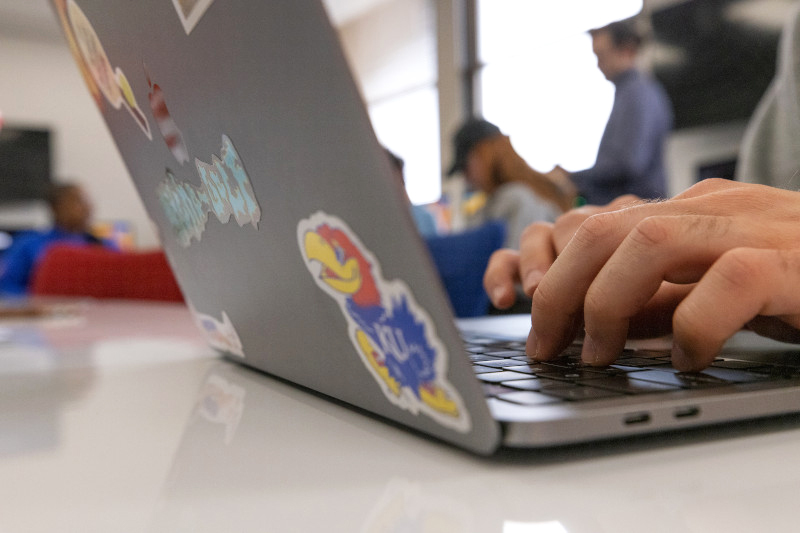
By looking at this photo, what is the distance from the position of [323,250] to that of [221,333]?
274 mm

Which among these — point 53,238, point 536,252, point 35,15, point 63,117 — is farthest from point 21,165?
point 536,252

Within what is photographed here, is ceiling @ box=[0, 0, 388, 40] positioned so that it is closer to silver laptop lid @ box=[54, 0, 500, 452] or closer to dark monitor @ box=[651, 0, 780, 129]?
dark monitor @ box=[651, 0, 780, 129]

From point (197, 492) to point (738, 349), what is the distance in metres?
0.39

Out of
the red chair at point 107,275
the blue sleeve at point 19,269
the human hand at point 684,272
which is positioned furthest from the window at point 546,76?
the human hand at point 684,272

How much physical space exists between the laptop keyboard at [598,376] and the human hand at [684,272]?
0.04ft

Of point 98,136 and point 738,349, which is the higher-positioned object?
point 98,136

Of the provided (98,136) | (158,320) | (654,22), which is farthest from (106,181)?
(158,320)

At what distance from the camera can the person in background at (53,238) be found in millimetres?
3086

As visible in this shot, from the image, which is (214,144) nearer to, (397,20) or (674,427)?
(674,427)

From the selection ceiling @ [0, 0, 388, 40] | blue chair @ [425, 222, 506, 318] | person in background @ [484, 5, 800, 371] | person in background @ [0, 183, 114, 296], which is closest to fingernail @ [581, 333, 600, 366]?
person in background @ [484, 5, 800, 371]

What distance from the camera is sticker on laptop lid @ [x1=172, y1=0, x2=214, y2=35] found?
0.95ft

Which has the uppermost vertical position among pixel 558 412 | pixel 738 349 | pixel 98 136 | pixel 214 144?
pixel 98 136

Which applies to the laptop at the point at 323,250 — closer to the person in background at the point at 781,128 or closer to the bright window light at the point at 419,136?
the person in background at the point at 781,128

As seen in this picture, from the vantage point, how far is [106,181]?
587 centimetres
